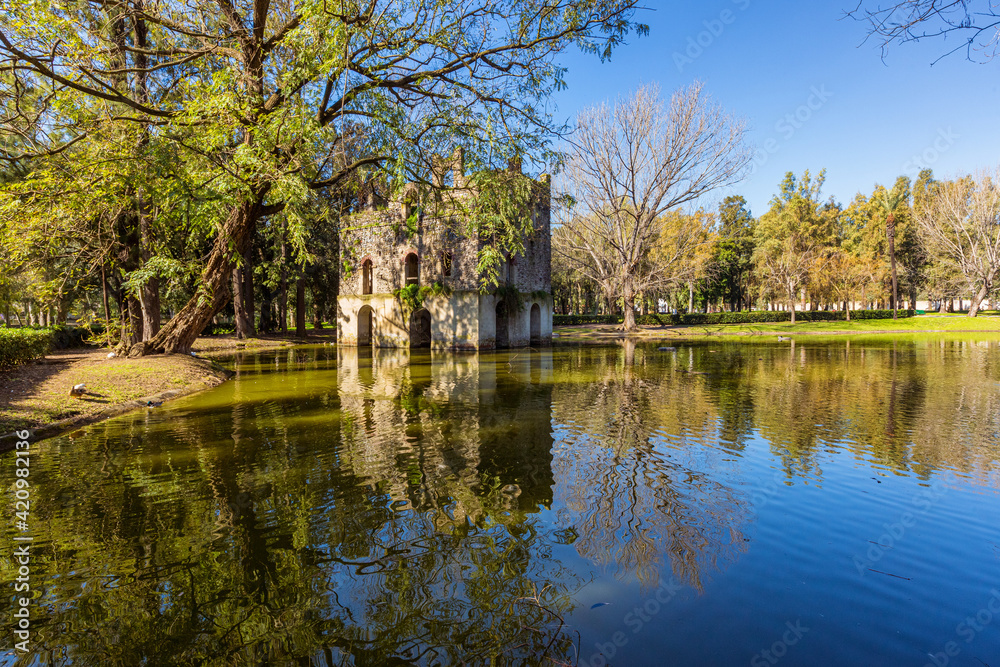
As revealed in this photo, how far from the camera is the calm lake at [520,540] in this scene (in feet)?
9.95

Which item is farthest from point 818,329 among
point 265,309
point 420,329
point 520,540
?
point 520,540

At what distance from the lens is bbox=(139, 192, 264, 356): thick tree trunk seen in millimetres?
12805

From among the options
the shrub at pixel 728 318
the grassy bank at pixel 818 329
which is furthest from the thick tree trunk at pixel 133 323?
the shrub at pixel 728 318

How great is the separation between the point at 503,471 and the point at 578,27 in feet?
28.3

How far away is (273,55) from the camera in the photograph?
482 inches

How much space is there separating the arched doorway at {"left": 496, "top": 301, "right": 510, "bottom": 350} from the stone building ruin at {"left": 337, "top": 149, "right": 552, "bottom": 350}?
29mm

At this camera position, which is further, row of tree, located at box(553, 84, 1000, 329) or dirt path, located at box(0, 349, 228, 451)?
row of tree, located at box(553, 84, 1000, 329)

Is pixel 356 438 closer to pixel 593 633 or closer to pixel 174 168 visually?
pixel 593 633

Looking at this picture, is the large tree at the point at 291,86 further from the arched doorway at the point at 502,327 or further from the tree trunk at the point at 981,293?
the tree trunk at the point at 981,293

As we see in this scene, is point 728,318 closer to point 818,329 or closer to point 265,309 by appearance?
point 818,329

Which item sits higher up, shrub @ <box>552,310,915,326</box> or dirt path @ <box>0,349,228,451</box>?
shrub @ <box>552,310,915,326</box>

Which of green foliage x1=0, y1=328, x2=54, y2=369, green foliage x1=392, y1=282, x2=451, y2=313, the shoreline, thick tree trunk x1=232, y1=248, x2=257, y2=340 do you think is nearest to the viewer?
the shoreline

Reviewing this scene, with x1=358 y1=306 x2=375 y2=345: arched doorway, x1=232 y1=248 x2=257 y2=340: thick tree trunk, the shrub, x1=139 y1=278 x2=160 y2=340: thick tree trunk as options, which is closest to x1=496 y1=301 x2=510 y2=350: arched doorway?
x1=358 y1=306 x2=375 y2=345: arched doorway

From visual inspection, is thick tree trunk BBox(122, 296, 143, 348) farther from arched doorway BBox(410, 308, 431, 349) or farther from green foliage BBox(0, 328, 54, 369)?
arched doorway BBox(410, 308, 431, 349)
